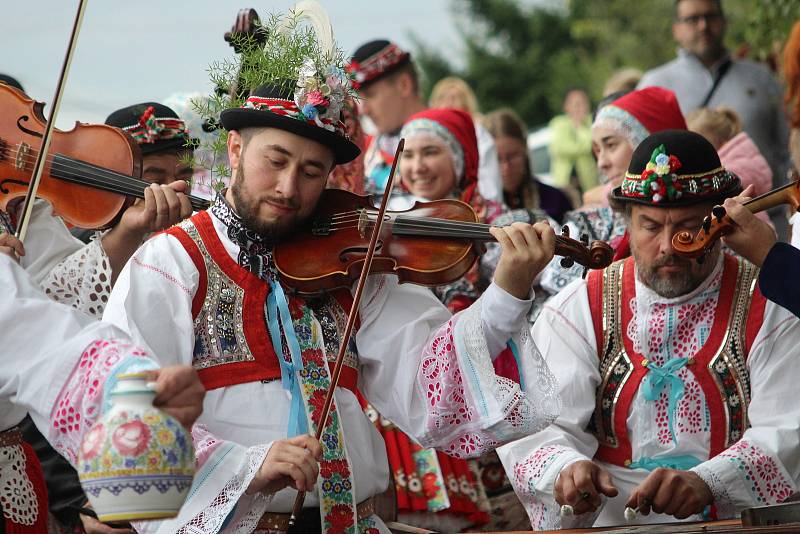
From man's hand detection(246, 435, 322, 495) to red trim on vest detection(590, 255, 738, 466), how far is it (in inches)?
57.3

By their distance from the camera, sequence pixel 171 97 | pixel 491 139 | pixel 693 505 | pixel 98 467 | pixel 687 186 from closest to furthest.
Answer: pixel 98 467 < pixel 693 505 < pixel 687 186 < pixel 171 97 < pixel 491 139

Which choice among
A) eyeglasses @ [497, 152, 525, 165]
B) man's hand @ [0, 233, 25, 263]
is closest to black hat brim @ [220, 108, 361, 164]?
man's hand @ [0, 233, 25, 263]

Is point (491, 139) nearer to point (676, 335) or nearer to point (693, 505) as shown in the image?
point (676, 335)

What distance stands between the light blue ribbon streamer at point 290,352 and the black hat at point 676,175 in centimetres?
132

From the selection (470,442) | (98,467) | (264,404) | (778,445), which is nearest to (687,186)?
(778,445)

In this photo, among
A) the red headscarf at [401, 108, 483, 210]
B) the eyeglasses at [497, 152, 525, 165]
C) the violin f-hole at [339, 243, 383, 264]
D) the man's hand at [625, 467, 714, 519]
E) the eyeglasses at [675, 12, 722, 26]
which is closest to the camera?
the violin f-hole at [339, 243, 383, 264]

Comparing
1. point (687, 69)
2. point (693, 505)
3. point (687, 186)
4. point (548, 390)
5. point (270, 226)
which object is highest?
point (687, 69)

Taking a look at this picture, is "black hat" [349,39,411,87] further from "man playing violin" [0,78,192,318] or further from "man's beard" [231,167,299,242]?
"man's beard" [231,167,299,242]

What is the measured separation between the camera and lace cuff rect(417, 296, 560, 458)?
3455 millimetres

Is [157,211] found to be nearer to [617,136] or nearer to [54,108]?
[54,108]

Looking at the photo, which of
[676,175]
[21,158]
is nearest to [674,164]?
[676,175]

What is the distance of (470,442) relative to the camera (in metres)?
3.54

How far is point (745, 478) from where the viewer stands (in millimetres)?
3881

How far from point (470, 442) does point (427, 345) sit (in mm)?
297
